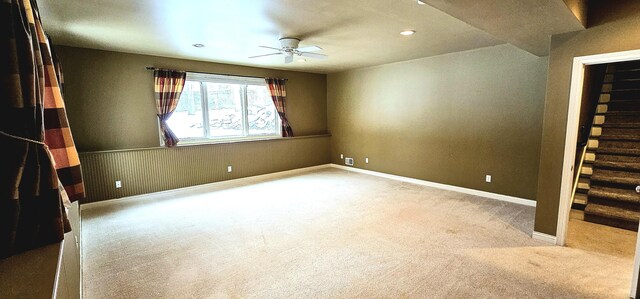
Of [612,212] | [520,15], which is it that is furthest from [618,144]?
[520,15]

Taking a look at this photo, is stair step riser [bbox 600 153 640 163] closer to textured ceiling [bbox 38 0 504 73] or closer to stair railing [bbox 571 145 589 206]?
stair railing [bbox 571 145 589 206]

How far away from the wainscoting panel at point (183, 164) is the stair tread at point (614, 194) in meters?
5.10

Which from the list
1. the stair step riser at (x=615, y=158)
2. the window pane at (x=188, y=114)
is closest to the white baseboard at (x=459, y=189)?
the stair step riser at (x=615, y=158)

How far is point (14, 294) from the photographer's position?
32.1 inches

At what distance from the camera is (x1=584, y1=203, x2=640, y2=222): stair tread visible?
3.37 m

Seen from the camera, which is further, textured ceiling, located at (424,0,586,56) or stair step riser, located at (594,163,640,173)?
stair step riser, located at (594,163,640,173)

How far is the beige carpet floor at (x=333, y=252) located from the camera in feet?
7.52

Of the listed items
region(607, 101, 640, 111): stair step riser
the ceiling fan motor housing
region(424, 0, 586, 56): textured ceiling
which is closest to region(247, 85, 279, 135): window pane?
the ceiling fan motor housing

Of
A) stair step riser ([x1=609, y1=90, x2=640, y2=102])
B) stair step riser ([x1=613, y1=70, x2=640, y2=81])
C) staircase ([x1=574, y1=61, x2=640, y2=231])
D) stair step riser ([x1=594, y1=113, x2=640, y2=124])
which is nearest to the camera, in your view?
staircase ([x1=574, y1=61, x2=640, y2=231])

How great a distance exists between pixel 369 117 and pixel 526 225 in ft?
11.8

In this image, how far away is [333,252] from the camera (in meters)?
2.88

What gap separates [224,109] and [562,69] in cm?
522

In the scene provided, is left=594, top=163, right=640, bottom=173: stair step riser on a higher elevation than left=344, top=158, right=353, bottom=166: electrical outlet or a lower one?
higher

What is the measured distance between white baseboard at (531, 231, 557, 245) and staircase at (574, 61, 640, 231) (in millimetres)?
1155
